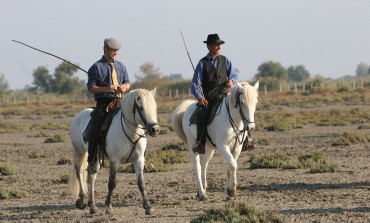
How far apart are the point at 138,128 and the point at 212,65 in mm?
2686

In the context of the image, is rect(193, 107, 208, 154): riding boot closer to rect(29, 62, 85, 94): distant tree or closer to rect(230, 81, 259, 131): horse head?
rect(230, 81, 259, 131): horse head

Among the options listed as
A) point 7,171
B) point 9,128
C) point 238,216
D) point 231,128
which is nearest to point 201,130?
point 231,128

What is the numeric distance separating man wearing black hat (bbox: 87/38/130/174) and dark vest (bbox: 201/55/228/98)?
181cm

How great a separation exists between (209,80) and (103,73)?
2.30 m

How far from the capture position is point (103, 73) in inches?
502

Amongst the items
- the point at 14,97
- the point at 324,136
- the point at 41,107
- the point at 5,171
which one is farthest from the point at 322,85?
the point at 5,171

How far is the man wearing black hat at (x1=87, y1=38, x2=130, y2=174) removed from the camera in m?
12.5

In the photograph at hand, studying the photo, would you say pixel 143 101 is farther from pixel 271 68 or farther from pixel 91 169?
pixel 271 68

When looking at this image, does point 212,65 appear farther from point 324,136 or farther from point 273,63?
point 273,63

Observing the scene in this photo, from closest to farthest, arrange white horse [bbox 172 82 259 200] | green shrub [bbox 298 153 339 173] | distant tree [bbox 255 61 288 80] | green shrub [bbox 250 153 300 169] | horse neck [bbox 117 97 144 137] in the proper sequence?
horse neck [bbox 117 97 144 137]
white horse [bbox 172 82 259 200]
green shrub [bbox 298 153 339 173]
green shrub [bbox 250 153 300 169]
distant tree [bbox 255 61 288 80]

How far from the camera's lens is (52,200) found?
15.0 m

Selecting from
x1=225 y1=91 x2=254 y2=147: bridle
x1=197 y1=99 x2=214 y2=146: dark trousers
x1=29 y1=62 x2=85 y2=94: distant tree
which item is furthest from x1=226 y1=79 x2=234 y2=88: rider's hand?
x1=29 y1=62 x2=85 y2=94: distant tree

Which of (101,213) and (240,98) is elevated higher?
(240,98)

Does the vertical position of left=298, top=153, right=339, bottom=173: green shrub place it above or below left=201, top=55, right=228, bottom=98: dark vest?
below
